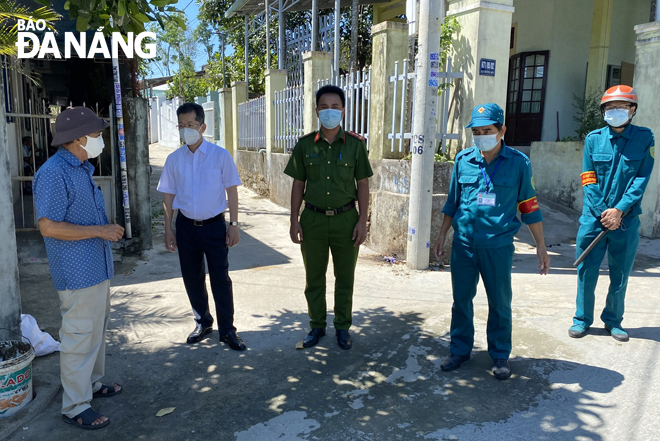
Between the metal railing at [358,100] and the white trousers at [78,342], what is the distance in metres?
4.85

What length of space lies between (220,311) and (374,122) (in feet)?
12.5

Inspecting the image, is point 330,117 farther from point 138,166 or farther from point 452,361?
point 138,166

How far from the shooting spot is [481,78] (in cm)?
570

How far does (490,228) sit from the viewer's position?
309cm

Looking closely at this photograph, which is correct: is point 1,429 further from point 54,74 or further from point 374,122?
point 54,74

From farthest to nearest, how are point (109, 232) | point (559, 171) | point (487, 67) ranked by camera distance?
point (559, 171) < point (487, 67) < point (109, 232)

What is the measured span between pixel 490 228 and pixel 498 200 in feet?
0.60

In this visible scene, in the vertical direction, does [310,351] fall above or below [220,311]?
below

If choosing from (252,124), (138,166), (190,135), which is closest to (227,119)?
(252,124)

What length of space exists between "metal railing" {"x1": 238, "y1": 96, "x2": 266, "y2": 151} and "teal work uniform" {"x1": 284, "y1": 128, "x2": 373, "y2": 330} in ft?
27.5

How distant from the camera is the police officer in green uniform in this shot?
3.56 metres

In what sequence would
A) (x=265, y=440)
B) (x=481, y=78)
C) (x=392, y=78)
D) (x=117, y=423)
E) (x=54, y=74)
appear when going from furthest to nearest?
(x=54, y=74), (x=392, y=78), (x=481, y=78), (x=117, y=423), (x=265, y=440)

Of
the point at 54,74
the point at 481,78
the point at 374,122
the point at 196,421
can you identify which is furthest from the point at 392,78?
the point at 54,74

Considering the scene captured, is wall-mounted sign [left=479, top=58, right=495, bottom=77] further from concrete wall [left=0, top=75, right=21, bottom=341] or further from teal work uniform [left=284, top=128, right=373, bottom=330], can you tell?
concrete wall [left=0, top=75, right=21, bottom=341]
